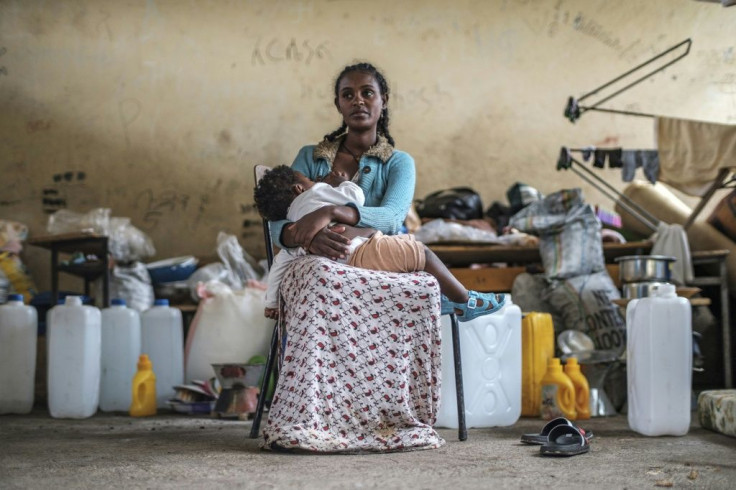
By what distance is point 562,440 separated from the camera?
2912 millimetres

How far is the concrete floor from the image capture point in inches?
90.1

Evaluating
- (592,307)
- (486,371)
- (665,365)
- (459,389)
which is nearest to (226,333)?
(486,371)

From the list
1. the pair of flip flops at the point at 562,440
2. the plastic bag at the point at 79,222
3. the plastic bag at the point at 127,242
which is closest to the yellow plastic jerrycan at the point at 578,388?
the pair of flip flops at the point at 562,440

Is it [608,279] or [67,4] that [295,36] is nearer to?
[67,4]

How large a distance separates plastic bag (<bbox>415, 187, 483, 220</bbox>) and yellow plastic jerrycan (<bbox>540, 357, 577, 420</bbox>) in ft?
6.97

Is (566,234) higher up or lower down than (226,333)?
higher up

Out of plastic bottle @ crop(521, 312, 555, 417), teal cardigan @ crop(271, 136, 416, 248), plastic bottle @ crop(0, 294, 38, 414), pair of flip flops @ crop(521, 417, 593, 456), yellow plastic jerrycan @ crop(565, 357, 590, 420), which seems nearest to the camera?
pair of flip flops @ crop(521, 417, 593, 456)

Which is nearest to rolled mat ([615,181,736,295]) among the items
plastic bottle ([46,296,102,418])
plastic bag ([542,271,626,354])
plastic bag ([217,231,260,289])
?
Answer: plastic bag ([542,271,626,354])

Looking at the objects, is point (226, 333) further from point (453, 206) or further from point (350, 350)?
point (350, 350)

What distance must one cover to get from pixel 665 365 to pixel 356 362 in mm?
1322

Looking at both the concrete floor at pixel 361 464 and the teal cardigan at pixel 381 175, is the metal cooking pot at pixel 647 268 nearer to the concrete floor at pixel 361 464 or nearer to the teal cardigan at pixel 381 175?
the concrete floor at pixel 361 464

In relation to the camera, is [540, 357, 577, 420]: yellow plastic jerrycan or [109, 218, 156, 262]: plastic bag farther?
[109, 218, 156, 262]: plastic bag

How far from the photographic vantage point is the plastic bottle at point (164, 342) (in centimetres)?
535

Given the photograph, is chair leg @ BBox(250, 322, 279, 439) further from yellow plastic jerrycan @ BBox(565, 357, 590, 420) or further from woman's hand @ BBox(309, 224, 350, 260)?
yellow plastic jerrycan @ BBox(565, 357, 590, 420)
